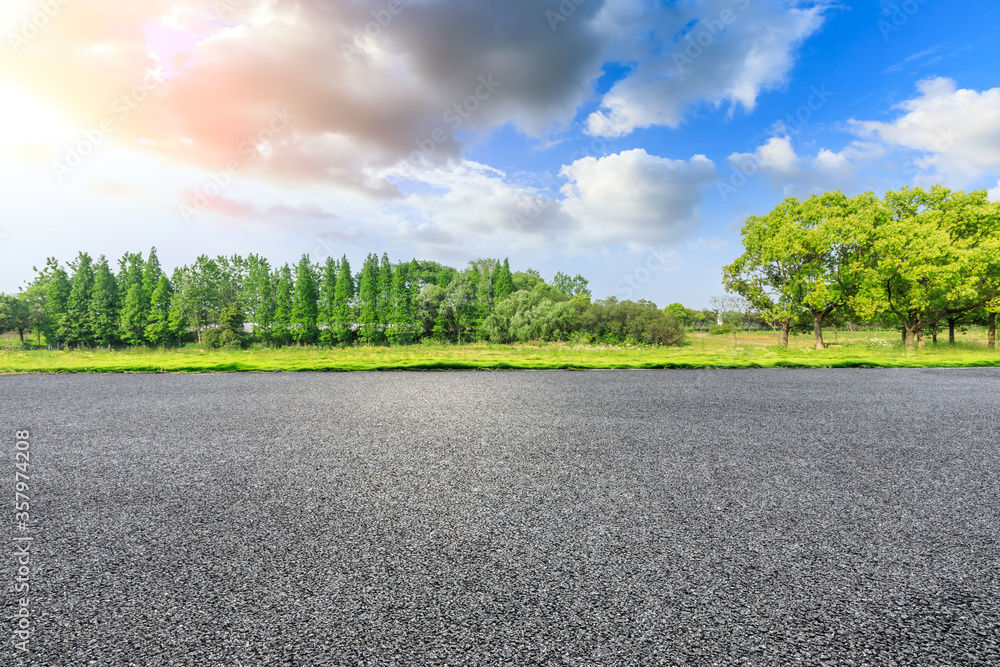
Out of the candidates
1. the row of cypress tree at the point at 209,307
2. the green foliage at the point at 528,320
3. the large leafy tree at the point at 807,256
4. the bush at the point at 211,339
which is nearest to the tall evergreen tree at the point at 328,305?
the row of cypress tree at the point at 209,307

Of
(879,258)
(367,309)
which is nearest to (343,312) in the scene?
(367,309)

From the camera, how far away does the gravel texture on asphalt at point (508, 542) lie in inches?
74.9

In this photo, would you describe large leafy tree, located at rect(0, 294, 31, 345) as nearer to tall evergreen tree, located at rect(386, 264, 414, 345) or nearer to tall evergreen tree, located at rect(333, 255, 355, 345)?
tall evergreen tree, located at rect(333, 255, 355, 345)

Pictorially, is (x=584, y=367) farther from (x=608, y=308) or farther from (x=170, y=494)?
(x=608, y=308)

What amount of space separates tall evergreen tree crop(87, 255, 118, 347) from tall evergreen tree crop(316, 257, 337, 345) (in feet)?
69.7

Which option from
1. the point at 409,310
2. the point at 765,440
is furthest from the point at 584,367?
the point at 409,310

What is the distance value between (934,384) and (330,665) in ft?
46.5

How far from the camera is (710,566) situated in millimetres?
2492

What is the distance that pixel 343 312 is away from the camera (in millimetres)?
45000

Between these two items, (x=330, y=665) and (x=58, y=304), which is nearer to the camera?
(x=330, y=665)

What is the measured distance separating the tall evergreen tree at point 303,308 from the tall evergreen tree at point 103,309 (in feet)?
62.6

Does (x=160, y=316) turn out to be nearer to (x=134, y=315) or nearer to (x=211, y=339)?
(x=134, y=315)

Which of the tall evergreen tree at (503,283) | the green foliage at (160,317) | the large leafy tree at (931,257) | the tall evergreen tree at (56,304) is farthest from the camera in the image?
the tall evergreen tree at (503,283)

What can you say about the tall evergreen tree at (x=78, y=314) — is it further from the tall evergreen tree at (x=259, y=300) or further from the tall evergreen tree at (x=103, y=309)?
the tall evergreen tree at (x=259, y=300)
